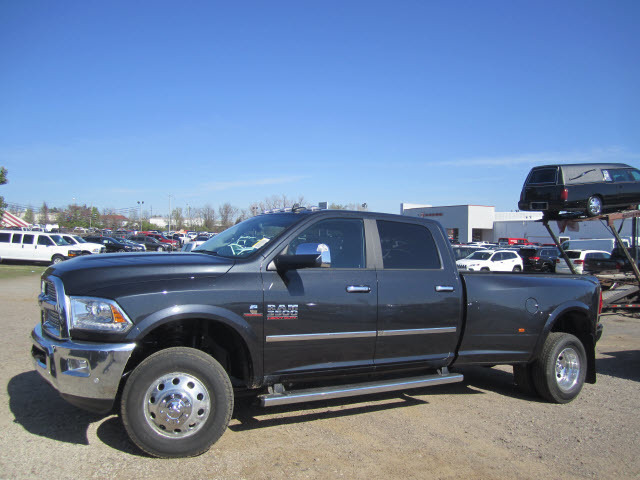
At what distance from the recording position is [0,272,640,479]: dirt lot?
364 centimetres

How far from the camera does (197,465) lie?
12.0 feet

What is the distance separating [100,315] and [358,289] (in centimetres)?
209

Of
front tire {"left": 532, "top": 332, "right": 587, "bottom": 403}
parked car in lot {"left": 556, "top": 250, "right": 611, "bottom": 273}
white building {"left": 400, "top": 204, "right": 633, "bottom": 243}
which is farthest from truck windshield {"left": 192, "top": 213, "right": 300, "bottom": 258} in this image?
white building {"left": 400, "top": 204, "right": 633, "bottom": 243}

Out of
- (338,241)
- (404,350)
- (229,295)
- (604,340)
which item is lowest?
(604,340)

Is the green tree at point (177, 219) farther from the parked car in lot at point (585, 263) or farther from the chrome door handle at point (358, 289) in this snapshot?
the chrome door handle at point (358, 289)

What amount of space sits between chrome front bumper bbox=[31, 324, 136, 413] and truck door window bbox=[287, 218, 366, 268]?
1.76 meters

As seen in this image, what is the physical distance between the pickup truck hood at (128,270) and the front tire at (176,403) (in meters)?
0.59

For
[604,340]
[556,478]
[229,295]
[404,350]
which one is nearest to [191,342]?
[229,295]

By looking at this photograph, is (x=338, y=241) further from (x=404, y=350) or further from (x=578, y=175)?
(x=578, y=175)

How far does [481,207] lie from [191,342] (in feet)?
219

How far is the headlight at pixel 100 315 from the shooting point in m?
3.53

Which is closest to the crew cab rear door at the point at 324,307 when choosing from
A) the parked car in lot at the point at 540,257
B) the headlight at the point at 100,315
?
the headlight at the point at 100,315

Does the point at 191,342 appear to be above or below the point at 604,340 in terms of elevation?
above

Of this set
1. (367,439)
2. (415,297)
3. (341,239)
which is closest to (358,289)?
(341,239)
